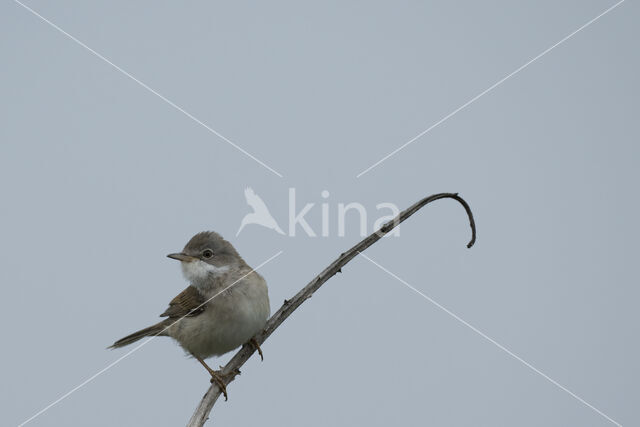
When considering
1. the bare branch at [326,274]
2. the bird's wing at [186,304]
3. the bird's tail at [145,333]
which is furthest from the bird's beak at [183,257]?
the bare branch at [326,274]

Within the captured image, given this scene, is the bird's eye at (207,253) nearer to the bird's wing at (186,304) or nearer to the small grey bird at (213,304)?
the small grey bird at (213,304)

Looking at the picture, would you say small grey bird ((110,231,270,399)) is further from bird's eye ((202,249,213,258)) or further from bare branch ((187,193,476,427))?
bare branch ((187,193,476,427))

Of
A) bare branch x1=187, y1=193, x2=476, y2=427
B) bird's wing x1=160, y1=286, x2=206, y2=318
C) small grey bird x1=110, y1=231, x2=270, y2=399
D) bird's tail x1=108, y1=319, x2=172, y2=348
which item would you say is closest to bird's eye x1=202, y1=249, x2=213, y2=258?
small grey bird x1=110, y1=231, x2=270, y2=399

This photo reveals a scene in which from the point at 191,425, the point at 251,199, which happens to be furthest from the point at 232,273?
the point at 191,425

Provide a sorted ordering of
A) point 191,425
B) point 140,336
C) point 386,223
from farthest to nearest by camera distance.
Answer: point 140,336, point 386,223, point 191,425

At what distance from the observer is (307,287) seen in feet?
12.1

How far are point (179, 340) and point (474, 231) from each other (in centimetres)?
362

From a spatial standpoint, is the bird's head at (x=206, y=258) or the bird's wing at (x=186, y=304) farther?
the bird's wing at (x=186, y=304)

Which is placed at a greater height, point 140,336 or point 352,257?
point 352,257

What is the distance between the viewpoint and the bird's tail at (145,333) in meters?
5.87

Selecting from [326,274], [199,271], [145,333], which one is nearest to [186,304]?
[145,333]

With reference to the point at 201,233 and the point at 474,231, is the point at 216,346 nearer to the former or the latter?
the point at 201,233

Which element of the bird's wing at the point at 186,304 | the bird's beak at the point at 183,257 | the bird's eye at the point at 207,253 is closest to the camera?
the bird's beak at the point at 183,257

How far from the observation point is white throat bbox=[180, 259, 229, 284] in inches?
233
